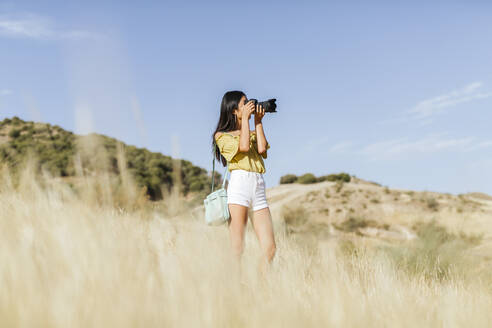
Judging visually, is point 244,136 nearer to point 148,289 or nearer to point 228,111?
point 228,111

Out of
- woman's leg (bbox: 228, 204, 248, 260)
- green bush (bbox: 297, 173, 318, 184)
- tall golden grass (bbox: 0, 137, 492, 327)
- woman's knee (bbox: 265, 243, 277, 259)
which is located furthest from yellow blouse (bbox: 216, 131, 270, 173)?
green bush (bbox: 297, 173, 318, 184)

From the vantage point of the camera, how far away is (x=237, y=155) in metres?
4.22

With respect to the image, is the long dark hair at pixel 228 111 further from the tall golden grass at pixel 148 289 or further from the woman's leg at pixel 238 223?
the tall golden grass at pixel 148 289

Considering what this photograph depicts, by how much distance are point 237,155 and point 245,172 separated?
0.20 metres

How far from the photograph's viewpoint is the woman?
160 inches

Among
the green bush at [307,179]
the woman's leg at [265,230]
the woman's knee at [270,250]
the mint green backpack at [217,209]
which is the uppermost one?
the green bush at [307,179]

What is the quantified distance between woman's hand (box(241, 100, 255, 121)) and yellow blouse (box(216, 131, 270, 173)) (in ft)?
0.87

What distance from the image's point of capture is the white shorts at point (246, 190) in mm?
4066

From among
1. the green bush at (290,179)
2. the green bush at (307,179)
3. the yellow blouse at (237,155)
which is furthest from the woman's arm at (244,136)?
the green bush at (290,179)

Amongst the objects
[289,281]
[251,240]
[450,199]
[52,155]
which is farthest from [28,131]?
[289,281]

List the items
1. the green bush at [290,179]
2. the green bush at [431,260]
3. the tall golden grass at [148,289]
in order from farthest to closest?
the green bush at [290,179] → the green bush at [431,260] → the tall golden grass at [148,289]

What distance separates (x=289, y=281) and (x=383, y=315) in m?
0.63

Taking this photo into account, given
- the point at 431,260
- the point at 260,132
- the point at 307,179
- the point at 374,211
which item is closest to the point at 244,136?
the point at 260,132

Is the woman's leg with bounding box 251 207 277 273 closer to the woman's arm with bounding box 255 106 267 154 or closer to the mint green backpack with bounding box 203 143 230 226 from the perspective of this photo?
the mint green backpack with bounding box 203 143 230 226
